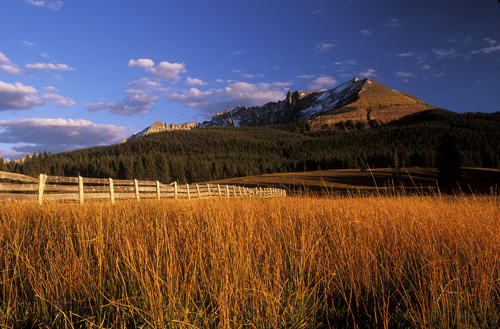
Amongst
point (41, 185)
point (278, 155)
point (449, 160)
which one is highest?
point (278, 155)

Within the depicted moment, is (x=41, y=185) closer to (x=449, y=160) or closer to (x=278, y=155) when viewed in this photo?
(x=449, y=160)

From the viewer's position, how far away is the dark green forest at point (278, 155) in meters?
90.1

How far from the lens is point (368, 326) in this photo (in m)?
1.83

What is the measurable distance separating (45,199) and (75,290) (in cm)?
607

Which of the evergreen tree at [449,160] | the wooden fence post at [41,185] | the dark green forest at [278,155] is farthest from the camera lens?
the dark green forest at [278,155]

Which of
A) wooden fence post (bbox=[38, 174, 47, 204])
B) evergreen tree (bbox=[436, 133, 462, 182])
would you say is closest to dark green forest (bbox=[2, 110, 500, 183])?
evergreen tree (bbox=[436, 133, 462, 182])

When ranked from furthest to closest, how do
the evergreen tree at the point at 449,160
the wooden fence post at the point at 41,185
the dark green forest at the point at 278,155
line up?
the dark green forest at the point at 278,155 → the evergreen tree at the point at 449,160 → the wooden fence post at the point at 41,185

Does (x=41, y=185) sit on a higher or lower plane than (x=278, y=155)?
lower

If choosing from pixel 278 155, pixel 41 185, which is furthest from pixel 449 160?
pixel 278 155

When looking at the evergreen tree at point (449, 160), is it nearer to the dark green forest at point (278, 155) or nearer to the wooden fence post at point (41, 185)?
the dark green forest at point (278, 155)

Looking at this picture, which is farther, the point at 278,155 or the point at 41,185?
the point at 278,155

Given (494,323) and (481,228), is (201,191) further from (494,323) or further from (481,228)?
(494,323)

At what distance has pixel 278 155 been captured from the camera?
162000 millimetres

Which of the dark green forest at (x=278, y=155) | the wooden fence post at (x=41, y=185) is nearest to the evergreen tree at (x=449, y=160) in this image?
the dark green forest at (x=278, y=155)
